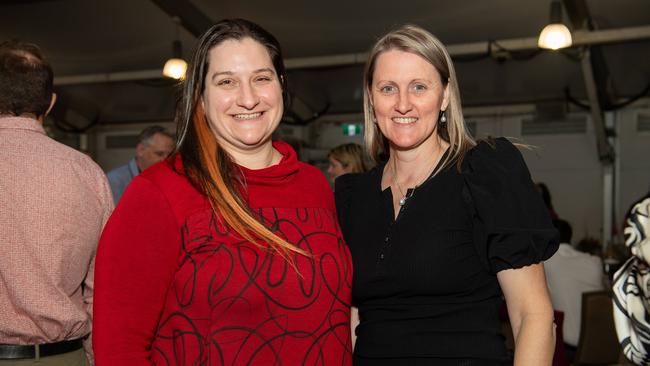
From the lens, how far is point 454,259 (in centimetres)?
154

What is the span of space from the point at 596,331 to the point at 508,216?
280 centimetres

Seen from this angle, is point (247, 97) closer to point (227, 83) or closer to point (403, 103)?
point (227, 83)

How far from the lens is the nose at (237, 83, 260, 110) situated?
1.55 meters

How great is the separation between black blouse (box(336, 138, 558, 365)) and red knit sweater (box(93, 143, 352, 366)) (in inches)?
7.2

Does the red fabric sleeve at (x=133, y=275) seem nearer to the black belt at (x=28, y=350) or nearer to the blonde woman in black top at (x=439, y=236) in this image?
the blonde woman in black top at (x=439, y=236)

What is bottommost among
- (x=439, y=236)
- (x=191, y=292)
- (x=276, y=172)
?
(x=191, y=292)

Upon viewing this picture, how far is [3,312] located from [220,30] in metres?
1.14

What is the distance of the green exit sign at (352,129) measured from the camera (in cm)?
1166

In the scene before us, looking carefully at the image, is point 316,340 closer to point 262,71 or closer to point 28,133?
point 262,71

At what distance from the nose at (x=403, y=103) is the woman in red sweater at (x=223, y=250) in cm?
32

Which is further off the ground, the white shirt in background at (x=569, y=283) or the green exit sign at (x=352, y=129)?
the green exit sign at (x=352, y=129)

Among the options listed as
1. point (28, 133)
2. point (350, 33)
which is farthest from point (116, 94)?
point (28, 133)

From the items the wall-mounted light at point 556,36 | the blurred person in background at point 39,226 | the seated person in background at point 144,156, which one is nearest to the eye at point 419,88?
the blurred person in background at point 39,226

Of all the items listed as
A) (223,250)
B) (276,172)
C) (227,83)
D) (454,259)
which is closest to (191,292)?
(223,250)
